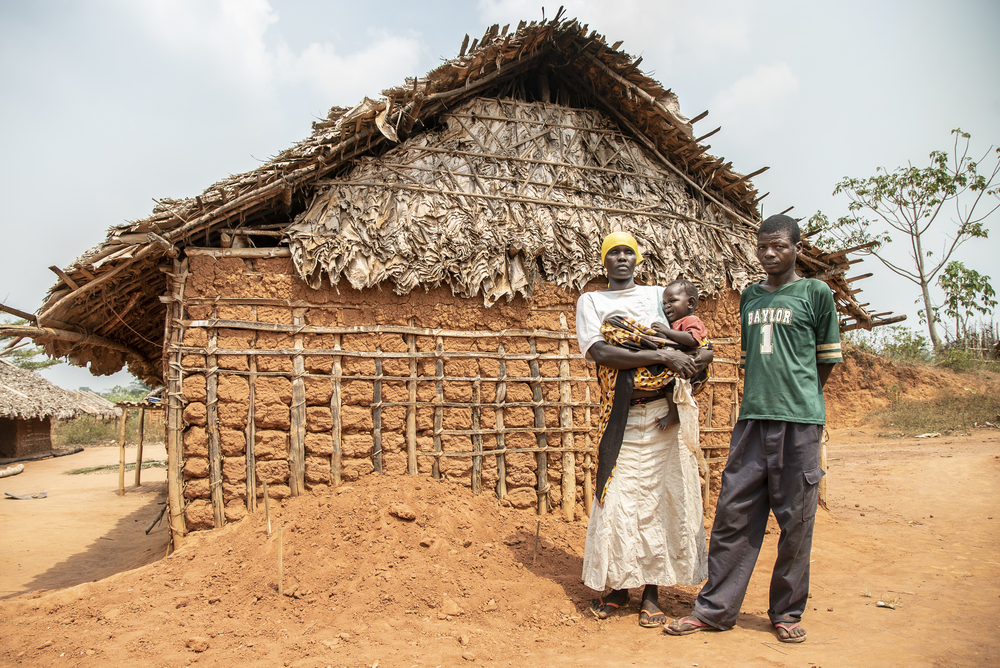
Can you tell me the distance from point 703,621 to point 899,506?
5506 millimetres

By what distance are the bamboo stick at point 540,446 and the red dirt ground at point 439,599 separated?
22cm

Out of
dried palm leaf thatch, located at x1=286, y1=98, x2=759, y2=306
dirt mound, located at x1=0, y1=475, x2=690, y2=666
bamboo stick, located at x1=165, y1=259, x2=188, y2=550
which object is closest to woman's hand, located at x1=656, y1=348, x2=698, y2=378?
dirt mound, located at x1=0, y1=475, x2=690, y2=666

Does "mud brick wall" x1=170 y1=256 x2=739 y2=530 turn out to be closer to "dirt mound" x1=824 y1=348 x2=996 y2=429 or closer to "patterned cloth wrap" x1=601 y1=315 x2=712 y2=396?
"patterned cloth wrap" x1=601 y1=315 x2=712 y2=396

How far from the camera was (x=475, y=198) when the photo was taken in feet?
17.9

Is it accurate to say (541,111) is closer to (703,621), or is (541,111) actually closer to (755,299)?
(755,299)

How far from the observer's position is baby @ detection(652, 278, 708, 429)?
3.12 meters

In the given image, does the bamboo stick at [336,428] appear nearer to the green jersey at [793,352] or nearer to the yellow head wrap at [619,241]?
the yellow head wrap at [619,241]

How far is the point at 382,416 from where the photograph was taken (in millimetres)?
4852

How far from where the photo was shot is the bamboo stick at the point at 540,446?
200 inches

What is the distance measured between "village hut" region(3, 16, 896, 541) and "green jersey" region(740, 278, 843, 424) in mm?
2384

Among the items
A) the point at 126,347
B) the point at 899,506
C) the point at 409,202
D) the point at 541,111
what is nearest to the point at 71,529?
the point at 126,347

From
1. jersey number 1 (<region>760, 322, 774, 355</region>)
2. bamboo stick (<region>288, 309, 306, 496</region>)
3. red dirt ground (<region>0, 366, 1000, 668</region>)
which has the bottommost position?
red dirt ground (<region>0, 366, 1000, 668</region>)

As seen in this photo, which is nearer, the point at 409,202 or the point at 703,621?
the point at 703,621

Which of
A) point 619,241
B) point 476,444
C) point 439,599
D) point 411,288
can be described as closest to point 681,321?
point 619,241
